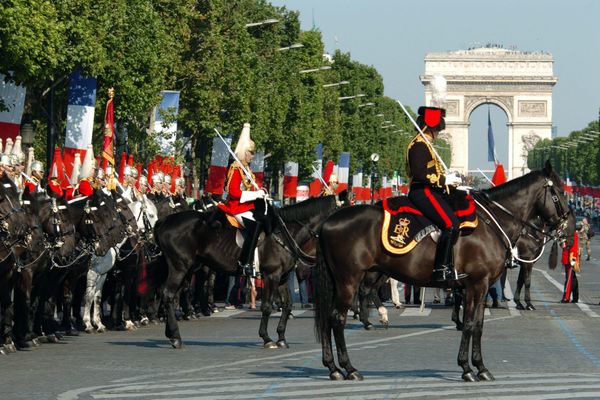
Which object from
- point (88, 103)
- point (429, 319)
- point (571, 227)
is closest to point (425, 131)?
point (571, 227)

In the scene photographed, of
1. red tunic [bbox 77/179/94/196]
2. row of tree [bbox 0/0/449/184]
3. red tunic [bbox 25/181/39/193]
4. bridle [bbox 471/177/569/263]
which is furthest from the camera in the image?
row of tree [bbox 0/0/449/184]

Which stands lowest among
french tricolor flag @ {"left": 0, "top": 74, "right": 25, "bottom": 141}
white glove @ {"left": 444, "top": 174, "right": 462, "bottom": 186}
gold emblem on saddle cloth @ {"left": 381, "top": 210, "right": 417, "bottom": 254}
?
gold emblem on saddle cloth @ {"left": 381, "top": 210, "right": 417, "bottom": 254}

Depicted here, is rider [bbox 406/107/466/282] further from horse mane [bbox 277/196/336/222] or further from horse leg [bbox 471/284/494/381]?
horse mane [bbox 277/196/336/222]

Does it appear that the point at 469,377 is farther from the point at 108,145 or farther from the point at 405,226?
the point at 108,145

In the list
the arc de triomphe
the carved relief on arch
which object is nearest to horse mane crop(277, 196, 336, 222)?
the arc de triomphe

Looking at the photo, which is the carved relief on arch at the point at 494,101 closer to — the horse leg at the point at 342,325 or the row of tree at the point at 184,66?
the row of tree at the point at 184,66

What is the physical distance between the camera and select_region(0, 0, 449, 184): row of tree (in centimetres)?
Result: 3331

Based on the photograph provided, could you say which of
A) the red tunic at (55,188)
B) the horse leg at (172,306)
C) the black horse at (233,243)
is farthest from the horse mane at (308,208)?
the red tunic at (55,188)

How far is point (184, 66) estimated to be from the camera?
50188mm

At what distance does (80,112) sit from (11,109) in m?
3.26

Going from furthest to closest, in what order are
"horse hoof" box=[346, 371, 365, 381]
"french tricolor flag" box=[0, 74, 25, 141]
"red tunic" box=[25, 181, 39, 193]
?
"french tricolor flag" box=[0, 74, 25, 141], "red tunic" box=[25, 181, 39, 193], "horse hoof" box=[346, 371, 365, 381]

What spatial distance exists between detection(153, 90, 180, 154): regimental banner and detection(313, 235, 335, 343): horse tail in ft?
90.3

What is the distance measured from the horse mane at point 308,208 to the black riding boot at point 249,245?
40cm

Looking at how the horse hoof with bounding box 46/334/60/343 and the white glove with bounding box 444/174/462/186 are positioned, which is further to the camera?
the horse hoof with bounding box 46/334/60/343
